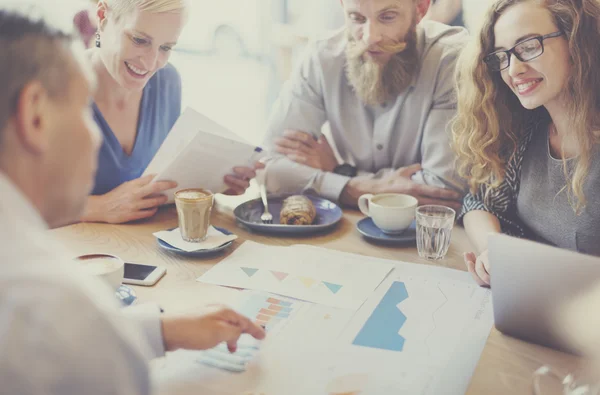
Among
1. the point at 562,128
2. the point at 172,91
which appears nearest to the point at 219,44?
the point at 172,91

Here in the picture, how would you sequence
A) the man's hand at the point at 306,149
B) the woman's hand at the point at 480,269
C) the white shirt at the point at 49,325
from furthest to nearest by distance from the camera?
the man's hand at the point at 306,149 → the woman's hand at the point at 480,269 → the white shirt at the point at 49,325

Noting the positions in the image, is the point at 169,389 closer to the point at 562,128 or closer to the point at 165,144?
the point at 165,144

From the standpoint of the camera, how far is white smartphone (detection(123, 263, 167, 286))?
1.15 m

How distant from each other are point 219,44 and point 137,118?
2090 mm

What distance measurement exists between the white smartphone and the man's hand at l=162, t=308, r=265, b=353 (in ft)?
0.94

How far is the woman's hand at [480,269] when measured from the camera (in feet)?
3.81

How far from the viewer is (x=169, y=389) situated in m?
0.83

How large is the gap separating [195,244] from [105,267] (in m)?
0.26

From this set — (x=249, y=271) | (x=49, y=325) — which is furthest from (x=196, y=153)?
(x=49, y=325)

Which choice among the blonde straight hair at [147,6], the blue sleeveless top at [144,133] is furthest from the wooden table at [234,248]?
the blonde straight hair at [147,6]

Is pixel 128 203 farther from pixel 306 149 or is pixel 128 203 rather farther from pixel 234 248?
pixel 306 149

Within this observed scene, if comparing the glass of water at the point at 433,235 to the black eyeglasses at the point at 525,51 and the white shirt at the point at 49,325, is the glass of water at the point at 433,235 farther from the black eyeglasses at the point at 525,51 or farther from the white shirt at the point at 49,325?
the white shirt at the point at 49,325

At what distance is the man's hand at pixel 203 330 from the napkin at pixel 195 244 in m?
0.40

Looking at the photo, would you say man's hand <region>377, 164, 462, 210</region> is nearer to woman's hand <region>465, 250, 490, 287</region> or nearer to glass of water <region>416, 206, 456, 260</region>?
glass of water <region>416, 206, 456, 260</region>
